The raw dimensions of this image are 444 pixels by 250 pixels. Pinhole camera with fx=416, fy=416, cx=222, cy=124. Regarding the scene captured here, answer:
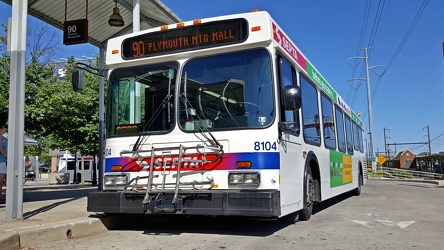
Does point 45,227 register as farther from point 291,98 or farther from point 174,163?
point 291,98

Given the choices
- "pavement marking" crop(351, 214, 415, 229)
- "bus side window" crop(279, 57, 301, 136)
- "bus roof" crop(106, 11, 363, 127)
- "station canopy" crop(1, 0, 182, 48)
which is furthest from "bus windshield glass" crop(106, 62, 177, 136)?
"station canopy" crop(1, 0, 182, 48)

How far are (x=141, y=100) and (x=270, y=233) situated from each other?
3.08 metres

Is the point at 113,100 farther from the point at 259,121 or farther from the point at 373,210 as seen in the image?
the point at 373,210

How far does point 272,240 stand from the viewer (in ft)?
20.2

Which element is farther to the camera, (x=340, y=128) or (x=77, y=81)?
(x=340, y=128)

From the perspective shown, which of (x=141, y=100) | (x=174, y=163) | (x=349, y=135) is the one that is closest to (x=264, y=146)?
(x=174, y=163)

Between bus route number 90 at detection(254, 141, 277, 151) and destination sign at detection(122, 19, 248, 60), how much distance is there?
1607mm

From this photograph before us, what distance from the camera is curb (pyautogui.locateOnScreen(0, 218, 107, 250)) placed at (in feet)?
17.6

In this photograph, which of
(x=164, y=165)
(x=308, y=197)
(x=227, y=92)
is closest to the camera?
(x=227, y=92)

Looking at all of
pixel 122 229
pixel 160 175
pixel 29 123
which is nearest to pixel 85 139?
pixel 29 123

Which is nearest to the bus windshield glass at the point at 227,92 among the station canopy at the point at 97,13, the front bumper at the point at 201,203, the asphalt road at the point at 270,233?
the front bumper at the point at 201,203

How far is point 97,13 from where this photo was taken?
12.0m

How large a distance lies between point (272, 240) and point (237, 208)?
0.89 m

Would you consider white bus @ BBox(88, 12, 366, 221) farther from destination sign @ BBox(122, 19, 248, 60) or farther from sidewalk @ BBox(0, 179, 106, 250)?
sidewalk @ BBox(0, 179, 106, 250)
